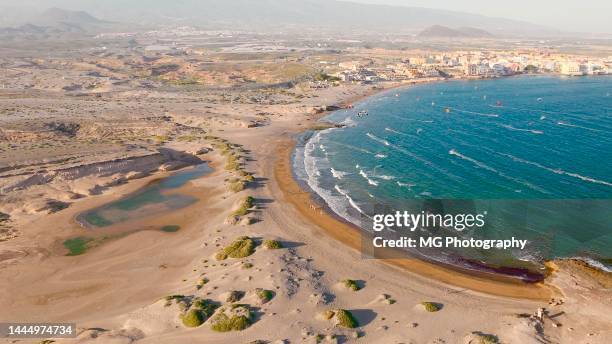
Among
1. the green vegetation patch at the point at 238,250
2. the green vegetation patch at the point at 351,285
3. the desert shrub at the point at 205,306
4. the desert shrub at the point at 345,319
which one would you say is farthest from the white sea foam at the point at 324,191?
the desert shrub at the point at 205,306

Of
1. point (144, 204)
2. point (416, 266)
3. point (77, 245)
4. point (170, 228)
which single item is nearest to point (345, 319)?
point (416, 266)

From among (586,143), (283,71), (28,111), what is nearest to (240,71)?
(283,71)

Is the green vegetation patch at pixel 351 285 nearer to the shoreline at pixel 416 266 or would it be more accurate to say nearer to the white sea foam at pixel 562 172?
the shoreline at pixel 416 266

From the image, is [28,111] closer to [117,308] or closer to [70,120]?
[70,120]

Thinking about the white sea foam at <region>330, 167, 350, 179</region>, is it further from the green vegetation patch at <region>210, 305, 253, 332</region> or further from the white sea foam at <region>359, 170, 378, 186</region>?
the green vegetation patch at <region>210, 305, 253, 332</region>

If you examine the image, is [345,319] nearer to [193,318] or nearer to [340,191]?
[193,318]

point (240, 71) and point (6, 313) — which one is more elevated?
point (240, 71)

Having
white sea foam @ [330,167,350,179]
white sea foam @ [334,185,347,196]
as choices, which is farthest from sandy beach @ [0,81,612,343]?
white sea foam @ [330,167,350,179]
